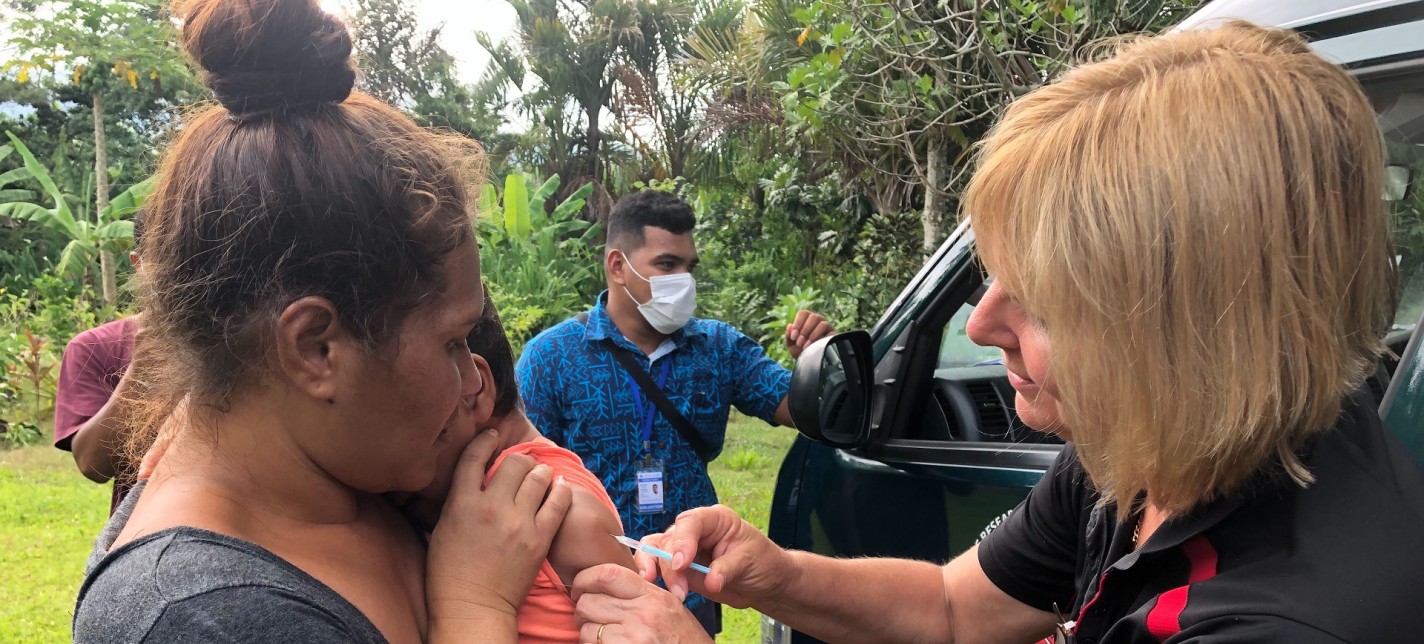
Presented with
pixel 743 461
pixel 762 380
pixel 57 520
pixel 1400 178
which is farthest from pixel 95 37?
pixel 1400 178

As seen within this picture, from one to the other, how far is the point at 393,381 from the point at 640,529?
2260mm

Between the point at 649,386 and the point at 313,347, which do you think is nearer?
the point at 313,347

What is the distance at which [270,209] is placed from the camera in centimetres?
118

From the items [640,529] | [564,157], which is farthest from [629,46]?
[640,529]

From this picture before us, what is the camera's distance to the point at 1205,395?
1.20m

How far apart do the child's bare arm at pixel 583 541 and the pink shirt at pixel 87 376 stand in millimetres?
2262

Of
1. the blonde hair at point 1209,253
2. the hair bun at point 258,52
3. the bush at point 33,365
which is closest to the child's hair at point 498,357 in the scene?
the hair bun at point 258,52

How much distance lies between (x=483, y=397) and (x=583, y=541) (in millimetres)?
274

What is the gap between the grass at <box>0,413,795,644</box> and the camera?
203 inches

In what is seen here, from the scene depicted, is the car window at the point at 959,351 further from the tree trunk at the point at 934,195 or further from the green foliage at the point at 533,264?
the green foliage at the point at 533,264

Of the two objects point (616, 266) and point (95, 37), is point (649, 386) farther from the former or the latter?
point (95, 37)

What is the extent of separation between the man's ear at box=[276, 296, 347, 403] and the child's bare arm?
1.32 ft

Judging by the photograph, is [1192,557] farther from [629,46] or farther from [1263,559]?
[629,46]

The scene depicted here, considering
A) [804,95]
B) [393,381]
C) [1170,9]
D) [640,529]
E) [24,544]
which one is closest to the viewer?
[393,381]
